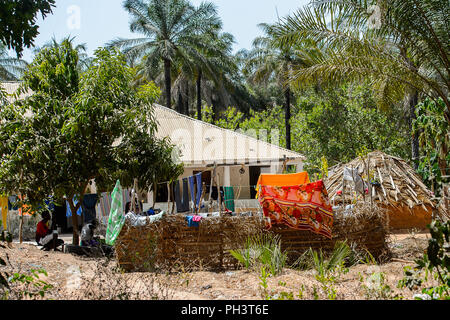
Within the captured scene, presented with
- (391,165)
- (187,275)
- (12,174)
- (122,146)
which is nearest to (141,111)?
(122,146)

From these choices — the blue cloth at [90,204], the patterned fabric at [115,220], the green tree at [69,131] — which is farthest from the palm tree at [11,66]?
the patterned fabric at [115,220]

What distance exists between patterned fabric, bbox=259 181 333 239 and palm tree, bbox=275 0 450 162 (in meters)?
2.65

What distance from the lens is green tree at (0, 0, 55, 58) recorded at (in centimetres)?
669

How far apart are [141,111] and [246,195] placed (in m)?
14.1

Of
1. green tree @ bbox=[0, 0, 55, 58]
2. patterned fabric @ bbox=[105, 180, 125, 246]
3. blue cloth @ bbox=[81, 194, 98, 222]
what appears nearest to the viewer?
green tree @ bbox=[0, 0, 55, 58]

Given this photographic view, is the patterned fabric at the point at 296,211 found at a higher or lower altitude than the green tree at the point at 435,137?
lower

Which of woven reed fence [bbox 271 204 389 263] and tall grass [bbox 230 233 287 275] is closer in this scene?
tall grass [bbox 230 233 287 275]

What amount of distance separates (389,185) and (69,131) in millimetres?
9519

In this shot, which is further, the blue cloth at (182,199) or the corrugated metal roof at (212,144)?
the corrugated metal roof at (212,144)

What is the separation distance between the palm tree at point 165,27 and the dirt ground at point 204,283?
650 inches

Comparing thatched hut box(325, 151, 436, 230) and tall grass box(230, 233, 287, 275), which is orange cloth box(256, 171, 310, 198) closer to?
tall grass box(230, 233, 287, 275)

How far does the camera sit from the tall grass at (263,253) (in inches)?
289

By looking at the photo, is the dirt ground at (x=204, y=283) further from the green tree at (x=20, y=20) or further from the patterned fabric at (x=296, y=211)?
the green tree at (x=20, y=20)

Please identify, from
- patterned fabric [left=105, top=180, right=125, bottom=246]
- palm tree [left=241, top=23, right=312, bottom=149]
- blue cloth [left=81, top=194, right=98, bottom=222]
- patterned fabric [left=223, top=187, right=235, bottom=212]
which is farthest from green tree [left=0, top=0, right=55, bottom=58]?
palm tree [left=241, top=23, right=312, bottom=149]
